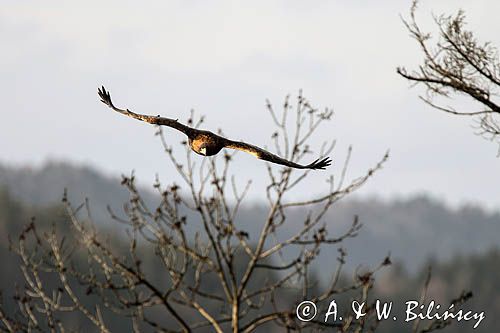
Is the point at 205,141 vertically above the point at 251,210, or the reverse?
the point at 251,210

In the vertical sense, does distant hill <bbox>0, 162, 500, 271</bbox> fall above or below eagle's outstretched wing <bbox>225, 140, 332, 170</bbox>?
above

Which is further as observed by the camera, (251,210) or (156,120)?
(251,210)

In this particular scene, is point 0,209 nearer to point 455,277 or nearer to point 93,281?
point 455,277

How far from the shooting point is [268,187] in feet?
39.5

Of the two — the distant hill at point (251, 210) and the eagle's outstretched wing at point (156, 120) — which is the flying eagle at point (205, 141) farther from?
the distant hill at point (251, 210)

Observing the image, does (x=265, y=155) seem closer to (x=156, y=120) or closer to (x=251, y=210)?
(x=156, y=120)

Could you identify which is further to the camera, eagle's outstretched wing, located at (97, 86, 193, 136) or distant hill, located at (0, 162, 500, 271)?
distant hill, located at (0, 162, 500, 271)

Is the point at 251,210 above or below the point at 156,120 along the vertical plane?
above

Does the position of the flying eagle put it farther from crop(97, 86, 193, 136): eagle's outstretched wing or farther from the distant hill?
the distant hill

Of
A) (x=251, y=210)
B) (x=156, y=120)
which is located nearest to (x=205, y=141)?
(x=156, y=120)

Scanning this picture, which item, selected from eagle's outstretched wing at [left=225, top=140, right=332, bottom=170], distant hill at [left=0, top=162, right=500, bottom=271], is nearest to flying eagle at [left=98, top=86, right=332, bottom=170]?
eagle's outstretched wing at [left=225, top=140, right=332, bottom=170]

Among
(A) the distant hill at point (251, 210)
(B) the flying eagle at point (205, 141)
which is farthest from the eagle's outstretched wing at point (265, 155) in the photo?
(A) the distant hill at point (251, 210)

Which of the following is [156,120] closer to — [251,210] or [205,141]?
[205,141]

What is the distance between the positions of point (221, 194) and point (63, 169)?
14629 cm
